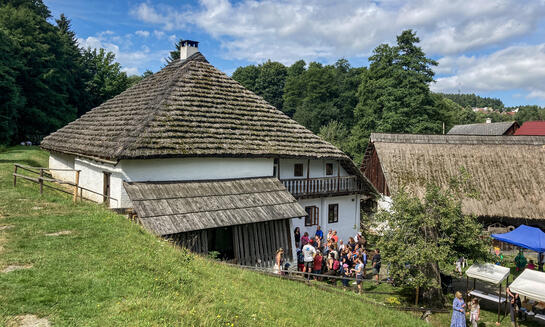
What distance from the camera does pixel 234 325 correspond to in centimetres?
679

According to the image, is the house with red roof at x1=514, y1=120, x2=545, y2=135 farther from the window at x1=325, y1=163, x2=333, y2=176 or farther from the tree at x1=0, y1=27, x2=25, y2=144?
the tree at x1=0, y1=27, x2=25, y2=144

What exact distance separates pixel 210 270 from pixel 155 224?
115 inches

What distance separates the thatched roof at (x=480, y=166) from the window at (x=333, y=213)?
17.9ft

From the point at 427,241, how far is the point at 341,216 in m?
8.18

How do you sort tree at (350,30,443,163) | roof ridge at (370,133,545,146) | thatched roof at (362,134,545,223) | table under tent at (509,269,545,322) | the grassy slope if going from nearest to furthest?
the grassy slope < table under tent at (509,269,545,322) < thatched roof at (362,134,545,223) < roof ridge at (370,133,545,146) < tree at (350,30,443,163)

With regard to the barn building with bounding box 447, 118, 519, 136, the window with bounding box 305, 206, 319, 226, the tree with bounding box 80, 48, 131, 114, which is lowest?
the window with bounding box 305, 206, 319, 226

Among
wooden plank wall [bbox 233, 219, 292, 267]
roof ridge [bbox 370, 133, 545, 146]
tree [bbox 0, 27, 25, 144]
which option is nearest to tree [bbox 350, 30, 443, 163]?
roof ridge [bbox 370, 133, 545, 146]

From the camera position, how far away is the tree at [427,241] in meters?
12.9

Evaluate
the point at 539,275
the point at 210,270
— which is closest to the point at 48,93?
the point at 210,270

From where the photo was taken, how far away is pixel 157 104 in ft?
51.7

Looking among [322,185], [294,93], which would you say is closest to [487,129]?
[294,93]

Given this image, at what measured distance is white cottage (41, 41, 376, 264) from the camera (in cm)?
1328

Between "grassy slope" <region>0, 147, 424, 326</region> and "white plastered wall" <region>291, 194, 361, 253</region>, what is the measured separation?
26.5 feet

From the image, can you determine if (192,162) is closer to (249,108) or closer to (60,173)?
(249,108)
